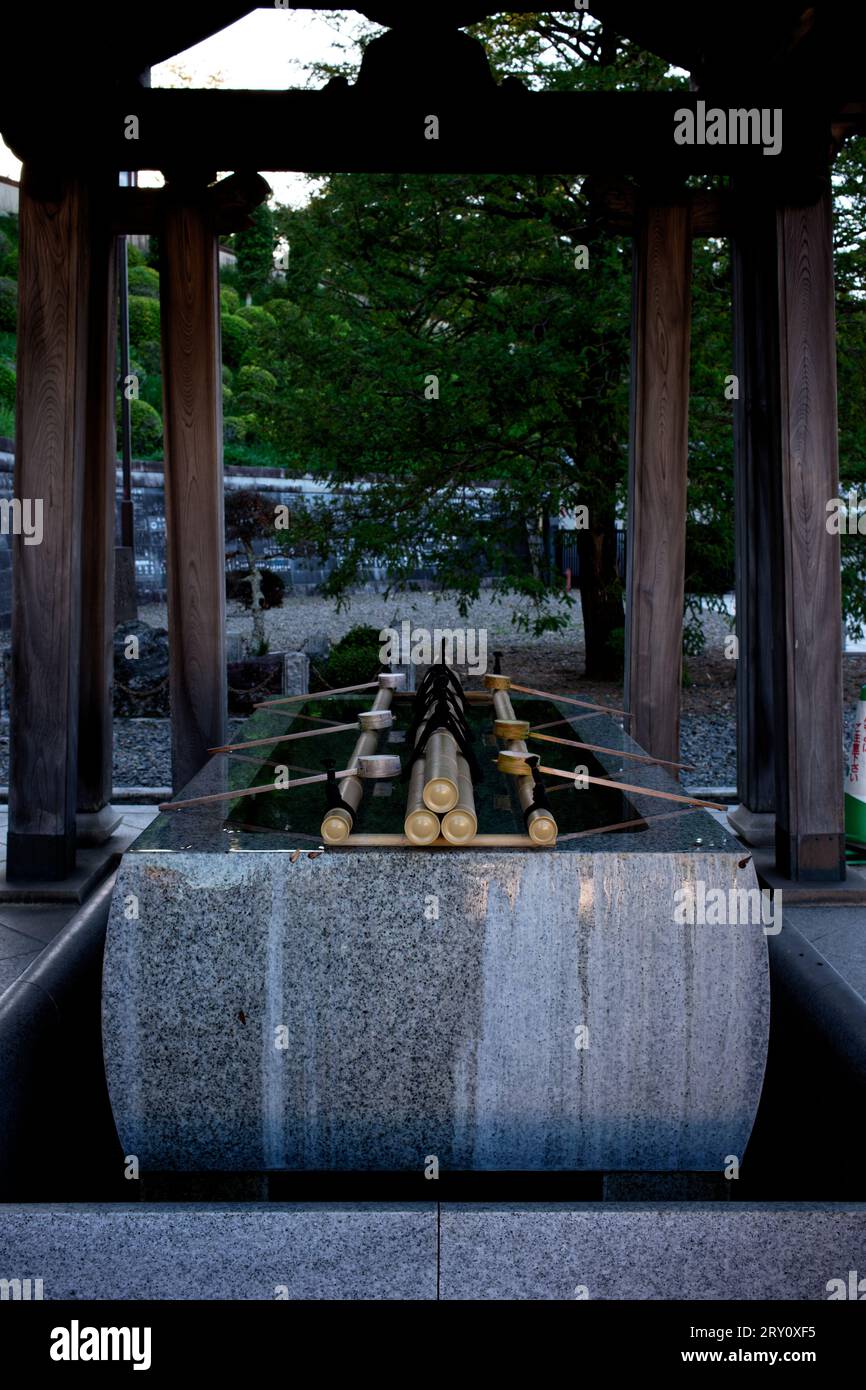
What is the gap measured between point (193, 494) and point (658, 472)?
6.83 ft

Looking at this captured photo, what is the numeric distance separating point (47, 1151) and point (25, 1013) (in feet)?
1.19

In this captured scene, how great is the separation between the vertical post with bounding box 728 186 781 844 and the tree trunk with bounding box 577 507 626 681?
16.1 feet

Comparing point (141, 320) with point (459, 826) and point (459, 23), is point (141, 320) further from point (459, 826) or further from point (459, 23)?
point (459, 826)

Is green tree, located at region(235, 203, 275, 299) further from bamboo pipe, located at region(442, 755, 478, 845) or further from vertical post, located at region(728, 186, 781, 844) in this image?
bamboo pipe, located at region(442, 755, 478, 845)

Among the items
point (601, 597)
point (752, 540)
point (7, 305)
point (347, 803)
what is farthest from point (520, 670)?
point (7, 305)

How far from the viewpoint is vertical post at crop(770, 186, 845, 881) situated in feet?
16.5

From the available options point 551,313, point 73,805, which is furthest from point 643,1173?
point 551,313

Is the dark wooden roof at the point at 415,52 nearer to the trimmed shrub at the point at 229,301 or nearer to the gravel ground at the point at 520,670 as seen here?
the gravel ground at the point at 520,670

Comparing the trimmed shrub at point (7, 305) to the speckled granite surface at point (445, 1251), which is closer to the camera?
the speckled granite surface at point (445, 1251)

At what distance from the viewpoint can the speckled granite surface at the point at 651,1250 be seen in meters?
2.33

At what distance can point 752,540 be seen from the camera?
5.78m

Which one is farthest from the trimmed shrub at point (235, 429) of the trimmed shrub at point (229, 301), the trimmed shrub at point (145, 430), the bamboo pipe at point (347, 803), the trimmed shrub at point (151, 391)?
the bamboo pipe at point (347, 803)

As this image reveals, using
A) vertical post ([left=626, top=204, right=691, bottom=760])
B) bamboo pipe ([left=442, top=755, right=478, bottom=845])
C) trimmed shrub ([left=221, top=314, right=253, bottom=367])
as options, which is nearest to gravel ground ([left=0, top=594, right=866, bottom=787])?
vertical post ([left=626, top=204, right=691, bottom=760])

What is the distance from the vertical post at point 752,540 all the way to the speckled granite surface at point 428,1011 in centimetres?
318
